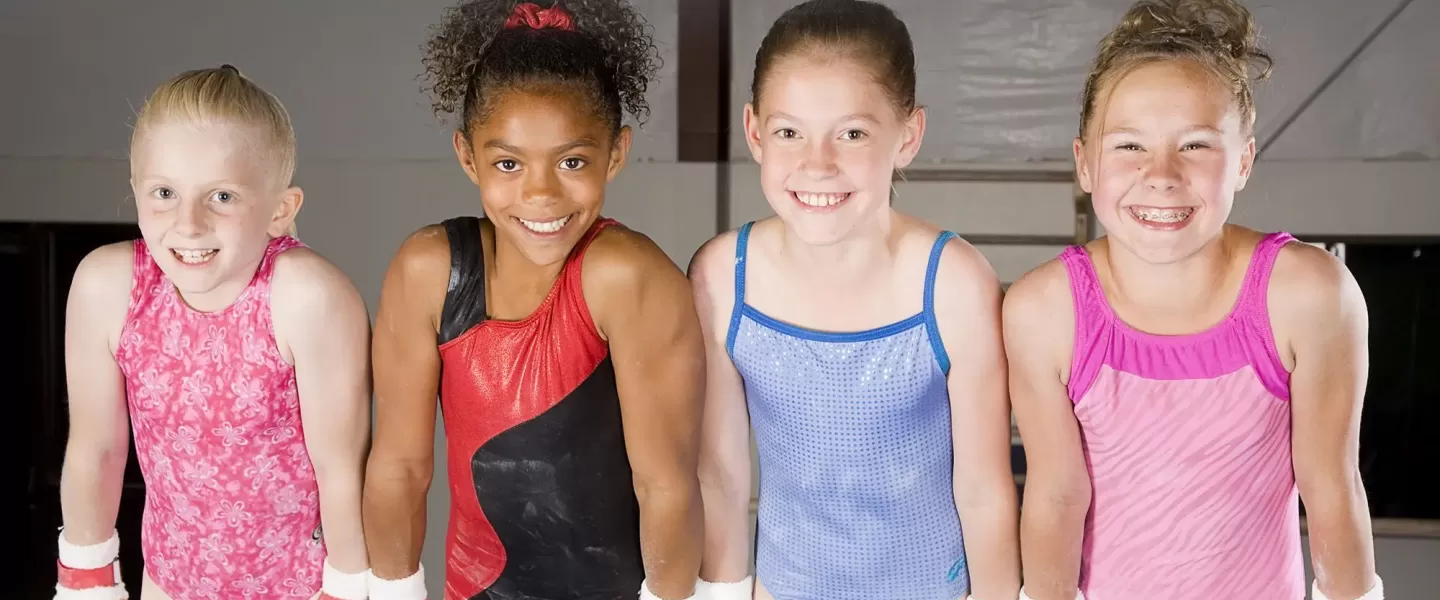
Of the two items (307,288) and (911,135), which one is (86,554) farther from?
Result: (911,135)

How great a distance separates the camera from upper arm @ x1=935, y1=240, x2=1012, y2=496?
179 centimetres

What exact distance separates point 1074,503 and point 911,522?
0.78ft

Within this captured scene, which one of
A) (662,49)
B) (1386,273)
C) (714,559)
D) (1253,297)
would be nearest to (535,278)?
(714,559)

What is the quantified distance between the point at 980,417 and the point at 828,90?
513 millimetres

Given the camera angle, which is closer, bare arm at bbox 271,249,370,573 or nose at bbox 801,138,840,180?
nose at bbox 801,138,840,180

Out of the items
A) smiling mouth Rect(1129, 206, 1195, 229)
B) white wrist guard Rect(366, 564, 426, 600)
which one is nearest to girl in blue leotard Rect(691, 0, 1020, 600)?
smiling mouth Rect(1129, 206, 1195, 229)

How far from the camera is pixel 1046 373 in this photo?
1.78 meters

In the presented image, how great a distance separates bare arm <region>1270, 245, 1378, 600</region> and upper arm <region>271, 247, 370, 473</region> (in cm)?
131

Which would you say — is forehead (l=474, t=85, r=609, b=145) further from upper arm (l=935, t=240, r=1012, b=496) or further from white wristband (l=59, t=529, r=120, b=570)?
white wristband (l=59, t=529, r=120, b=570)

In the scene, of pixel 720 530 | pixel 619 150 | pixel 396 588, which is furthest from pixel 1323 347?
pixel 396 588

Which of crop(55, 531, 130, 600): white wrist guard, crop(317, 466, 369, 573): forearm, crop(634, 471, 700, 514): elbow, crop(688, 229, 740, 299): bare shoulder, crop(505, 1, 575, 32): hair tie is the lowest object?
crop(55, 531, 130, 600): white wrist guard

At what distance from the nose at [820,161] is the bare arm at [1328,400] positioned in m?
0.62

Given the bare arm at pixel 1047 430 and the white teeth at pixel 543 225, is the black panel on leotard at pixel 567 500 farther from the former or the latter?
the bare arm at pixel 1047 430

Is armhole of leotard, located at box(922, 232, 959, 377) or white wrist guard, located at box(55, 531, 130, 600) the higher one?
armhole of leotard, located at box(922, 232, 959, 377)
